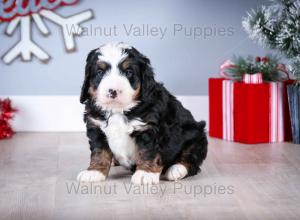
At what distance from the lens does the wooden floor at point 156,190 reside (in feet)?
7.58

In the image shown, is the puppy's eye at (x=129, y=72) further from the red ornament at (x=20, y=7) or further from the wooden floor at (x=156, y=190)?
the red ornament at (x=20, y=7)

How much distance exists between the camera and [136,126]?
2.66m

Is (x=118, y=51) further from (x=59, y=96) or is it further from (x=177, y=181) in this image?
(x=59, y=96)

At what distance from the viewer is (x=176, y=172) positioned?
2.78 metres

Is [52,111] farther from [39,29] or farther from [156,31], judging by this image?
[156,31]

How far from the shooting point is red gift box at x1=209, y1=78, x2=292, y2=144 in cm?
377

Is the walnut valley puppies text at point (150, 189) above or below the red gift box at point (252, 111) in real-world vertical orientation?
below

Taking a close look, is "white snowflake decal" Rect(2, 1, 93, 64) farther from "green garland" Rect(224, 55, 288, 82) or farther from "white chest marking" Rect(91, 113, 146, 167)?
"white chest marking" Rect(91, 113, 146, 167)

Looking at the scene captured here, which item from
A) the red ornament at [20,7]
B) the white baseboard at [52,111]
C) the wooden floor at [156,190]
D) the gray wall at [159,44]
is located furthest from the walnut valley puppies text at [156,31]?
the wooden floor at [156,190]

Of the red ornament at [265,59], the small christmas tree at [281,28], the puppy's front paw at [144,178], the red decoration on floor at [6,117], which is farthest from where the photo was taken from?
the red decoration on floor at [6,117]

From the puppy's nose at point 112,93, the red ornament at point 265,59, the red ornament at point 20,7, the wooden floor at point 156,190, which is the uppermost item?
the red ornament at point 20,7

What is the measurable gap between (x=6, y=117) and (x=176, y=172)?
1688 mm

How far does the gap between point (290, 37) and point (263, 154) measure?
2.30 ft

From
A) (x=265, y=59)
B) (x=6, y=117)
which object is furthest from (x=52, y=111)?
(x=265, y=59)
